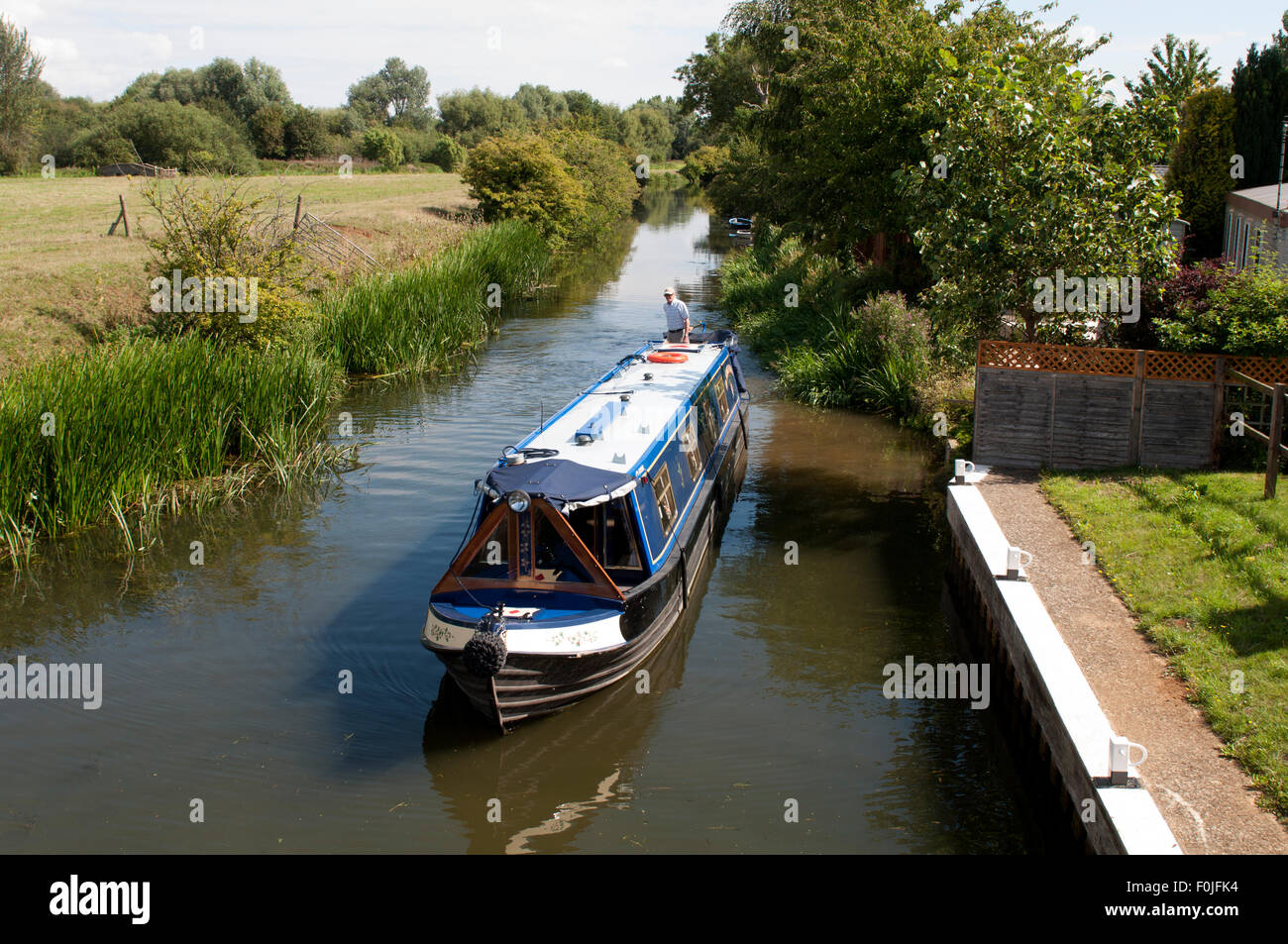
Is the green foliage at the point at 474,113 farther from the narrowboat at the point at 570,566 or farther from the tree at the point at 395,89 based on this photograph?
the narrowboat at the point at 570,566

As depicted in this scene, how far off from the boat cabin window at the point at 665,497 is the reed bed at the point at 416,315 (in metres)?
12.2

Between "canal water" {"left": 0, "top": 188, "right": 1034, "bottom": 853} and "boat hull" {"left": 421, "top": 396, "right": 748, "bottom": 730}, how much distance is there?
33 cm

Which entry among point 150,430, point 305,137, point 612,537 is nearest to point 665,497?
point 612,537

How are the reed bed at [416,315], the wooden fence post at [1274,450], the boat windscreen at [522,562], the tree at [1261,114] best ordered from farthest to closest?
1. the tree at [1261,114]
2. the reed bed at [416,315]
3. the wooden fence post at [1274,450]
4. the boat windscreen at [522,562]

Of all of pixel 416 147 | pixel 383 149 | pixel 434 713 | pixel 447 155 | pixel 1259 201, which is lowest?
pixel 434 713

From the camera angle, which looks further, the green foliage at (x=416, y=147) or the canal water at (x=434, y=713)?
the green foliage at (x=416, y=147)

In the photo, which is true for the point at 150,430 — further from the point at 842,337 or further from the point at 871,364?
the point at 842,337

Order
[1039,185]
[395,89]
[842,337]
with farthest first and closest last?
[395,89] → [842,337] → [1039,185]

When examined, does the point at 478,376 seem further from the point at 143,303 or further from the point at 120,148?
the point at 120,148

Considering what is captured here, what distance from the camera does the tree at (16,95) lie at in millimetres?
69562

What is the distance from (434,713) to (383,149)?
78.8 m

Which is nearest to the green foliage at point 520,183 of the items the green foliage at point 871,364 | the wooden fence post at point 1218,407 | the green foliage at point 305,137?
the green foliage at point 871,364

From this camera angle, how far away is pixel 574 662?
9500mm

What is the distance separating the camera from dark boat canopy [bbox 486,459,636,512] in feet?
32.8
